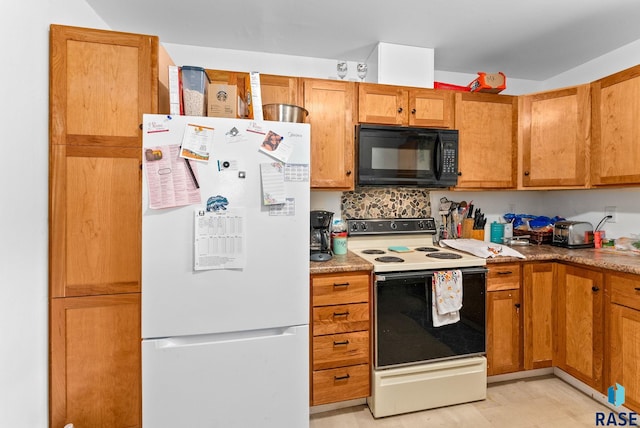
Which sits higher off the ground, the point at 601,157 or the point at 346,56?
the point at 346,56

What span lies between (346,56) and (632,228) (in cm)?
263

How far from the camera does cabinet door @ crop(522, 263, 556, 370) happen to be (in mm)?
2139

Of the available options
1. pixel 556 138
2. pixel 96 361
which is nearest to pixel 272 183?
pixel 96 361

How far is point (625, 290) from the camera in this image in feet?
5.79

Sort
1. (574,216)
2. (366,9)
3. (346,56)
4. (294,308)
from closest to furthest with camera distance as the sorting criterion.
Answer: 1. (294,308)
2. (366,9)
3. (346,56)
4. (574,216)

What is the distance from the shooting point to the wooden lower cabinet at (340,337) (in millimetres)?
1818

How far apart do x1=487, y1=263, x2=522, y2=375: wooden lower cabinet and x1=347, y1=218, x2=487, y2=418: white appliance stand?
0.44 ft

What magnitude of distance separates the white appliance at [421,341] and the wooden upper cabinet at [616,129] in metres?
1.18

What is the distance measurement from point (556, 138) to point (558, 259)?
3.19 feet

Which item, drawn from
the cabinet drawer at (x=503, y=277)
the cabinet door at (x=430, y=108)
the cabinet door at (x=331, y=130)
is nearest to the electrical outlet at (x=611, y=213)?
the cabinet drawer at (x=503, y=277)

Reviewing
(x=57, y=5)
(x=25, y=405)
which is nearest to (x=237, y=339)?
(x=25, y=405)

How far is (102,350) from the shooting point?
152 cm

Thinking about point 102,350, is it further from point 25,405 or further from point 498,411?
point 498,411

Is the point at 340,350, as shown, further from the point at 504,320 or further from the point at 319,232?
the point at 504,320
